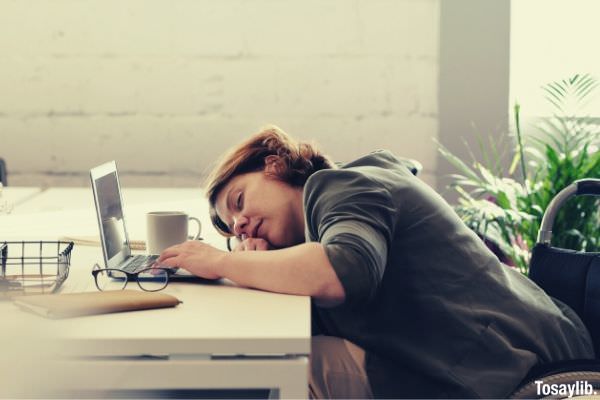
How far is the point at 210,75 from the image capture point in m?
3.49

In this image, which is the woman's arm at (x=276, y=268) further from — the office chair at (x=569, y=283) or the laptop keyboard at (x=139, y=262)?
the office chair at (x=569, y=283)

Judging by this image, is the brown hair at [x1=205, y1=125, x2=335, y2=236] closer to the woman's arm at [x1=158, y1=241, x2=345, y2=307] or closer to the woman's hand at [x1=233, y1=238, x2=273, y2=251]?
the woman's hand at [x1=233, y1=238, x2=273, y2=251]

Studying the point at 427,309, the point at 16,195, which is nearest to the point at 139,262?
the point at 427,309

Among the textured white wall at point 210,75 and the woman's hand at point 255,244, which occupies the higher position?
the textured white wall at point 210,75

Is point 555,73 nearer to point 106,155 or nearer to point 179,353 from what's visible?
point 106,155

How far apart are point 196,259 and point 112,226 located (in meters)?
0.30

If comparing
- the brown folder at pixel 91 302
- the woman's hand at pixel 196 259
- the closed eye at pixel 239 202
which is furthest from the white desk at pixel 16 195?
the brown folder at pixel 91 302

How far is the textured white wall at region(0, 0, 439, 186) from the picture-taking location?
11.4ft

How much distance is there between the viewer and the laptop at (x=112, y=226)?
5.15ft

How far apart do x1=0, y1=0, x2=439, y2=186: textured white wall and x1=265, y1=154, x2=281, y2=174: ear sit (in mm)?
1816

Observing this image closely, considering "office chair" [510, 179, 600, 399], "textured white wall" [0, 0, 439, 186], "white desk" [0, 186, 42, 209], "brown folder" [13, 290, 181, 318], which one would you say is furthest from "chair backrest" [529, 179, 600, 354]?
"textured white wall" [0, 0, 439, 186]

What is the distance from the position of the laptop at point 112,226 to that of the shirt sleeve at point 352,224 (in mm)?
260

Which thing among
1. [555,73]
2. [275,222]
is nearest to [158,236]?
[275,222]

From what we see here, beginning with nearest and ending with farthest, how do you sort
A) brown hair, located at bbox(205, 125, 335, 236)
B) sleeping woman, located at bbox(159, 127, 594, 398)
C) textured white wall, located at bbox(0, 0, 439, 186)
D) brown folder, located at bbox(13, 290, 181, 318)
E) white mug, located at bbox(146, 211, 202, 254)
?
1. brown folder, located at bbox(13, 290, 181, 318)
2. sleeping woman, located at bbox(159, 127, 594, 398)
3. brown hair, located at bbox(205, 125, 335, 236)
4. white mug, located at bbox(146, 211, 202, 254)
5. textured white wall, located at bbox(0, 0, 439, 186)
